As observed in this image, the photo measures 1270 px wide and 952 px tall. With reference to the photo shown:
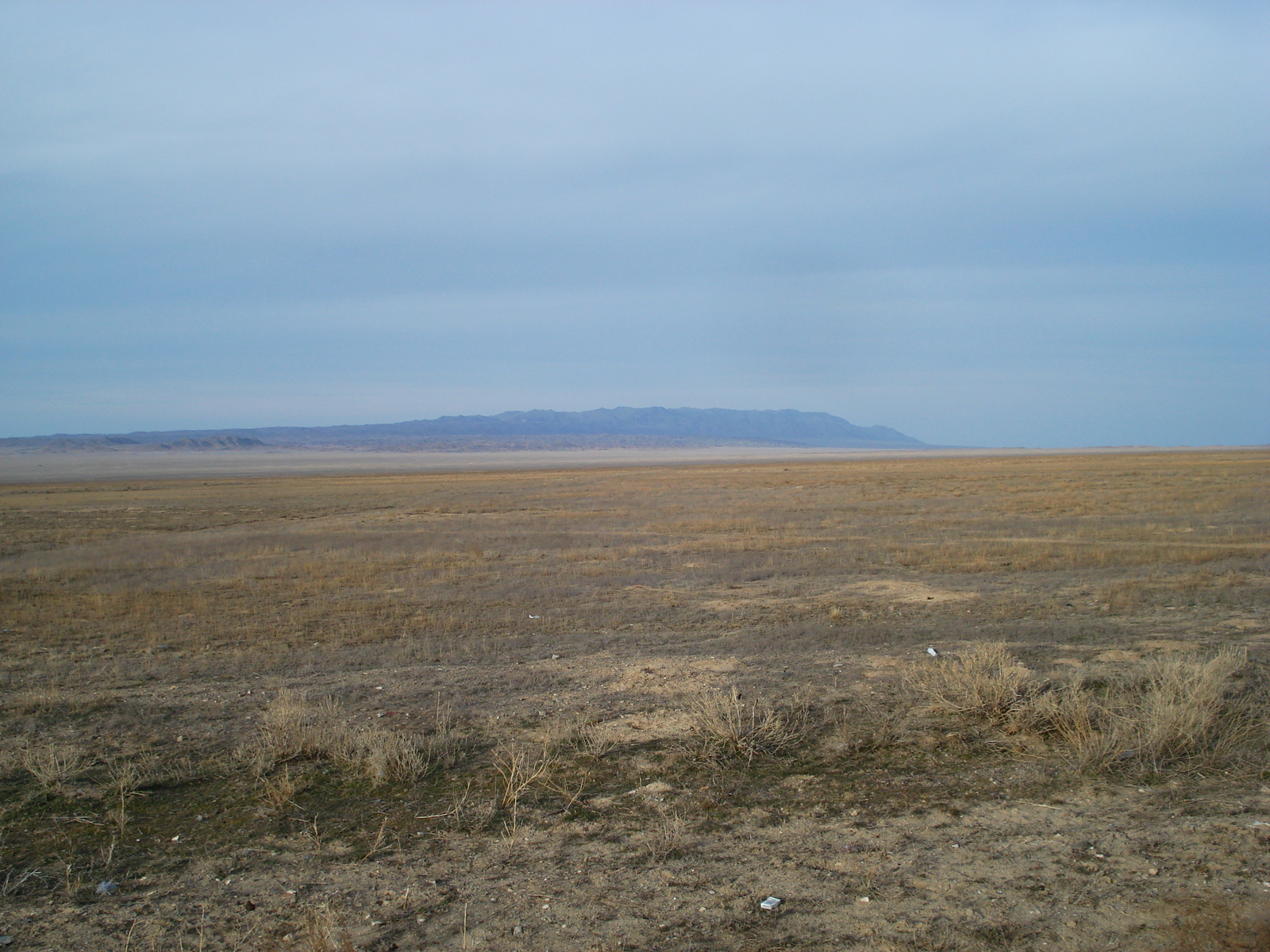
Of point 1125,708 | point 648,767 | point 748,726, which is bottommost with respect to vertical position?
point 648,767

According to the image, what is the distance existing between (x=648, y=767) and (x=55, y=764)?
4.33 meters

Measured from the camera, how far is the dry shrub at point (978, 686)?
6.98 meters

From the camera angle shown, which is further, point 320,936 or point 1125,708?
point 1125,708

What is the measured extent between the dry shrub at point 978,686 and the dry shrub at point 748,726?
3.92 ft

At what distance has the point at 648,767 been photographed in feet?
20.5

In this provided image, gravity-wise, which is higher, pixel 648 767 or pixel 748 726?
pixel 748 726

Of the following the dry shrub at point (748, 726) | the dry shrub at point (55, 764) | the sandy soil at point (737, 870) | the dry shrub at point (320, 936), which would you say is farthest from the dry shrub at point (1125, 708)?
the dry shrub at point (55, 764)

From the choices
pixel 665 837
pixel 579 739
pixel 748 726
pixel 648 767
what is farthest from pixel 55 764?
pixel 748 726

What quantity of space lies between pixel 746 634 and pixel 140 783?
7.19 m

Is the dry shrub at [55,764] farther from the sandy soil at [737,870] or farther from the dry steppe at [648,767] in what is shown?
the sandy soil at [737,870]

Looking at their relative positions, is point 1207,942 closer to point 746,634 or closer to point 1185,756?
point 1185,756

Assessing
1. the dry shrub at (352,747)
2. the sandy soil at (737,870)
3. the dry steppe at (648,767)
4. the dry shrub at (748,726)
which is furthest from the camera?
the dry shrub at (748,726)

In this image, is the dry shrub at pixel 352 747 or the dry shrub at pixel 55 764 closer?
the dry shrub at pixel 55 764

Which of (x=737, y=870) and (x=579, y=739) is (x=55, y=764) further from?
(x=737, y=870)
